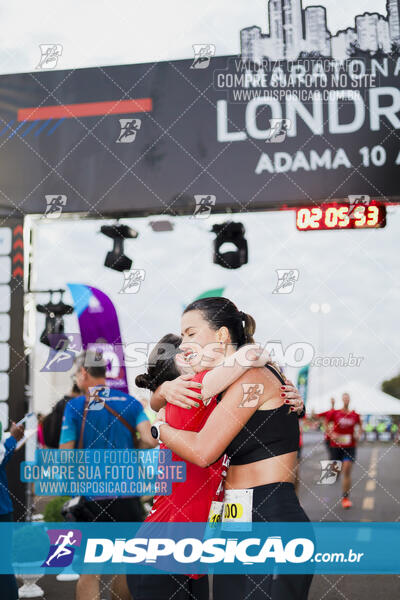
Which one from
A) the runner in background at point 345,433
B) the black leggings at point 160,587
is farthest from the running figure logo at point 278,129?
the runner in background at point 345,433

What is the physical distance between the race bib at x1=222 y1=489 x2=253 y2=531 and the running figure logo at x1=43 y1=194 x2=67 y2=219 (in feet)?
9.22

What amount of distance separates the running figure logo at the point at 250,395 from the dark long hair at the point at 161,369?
36.1 inches

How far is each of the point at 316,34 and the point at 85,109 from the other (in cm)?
170

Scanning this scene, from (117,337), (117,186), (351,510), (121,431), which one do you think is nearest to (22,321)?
(117,337)

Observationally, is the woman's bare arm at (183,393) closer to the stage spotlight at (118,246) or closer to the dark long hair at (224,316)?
the dark long hair at (224,316)

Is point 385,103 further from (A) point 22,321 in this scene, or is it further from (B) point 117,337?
(A) point 22,321

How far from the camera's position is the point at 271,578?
206cm

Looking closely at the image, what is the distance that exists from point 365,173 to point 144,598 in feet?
10.0

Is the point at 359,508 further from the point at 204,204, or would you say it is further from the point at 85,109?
the point at 85,109

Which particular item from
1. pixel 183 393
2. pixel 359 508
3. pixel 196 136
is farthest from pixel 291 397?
pixel 359 508

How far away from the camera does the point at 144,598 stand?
6.70ft

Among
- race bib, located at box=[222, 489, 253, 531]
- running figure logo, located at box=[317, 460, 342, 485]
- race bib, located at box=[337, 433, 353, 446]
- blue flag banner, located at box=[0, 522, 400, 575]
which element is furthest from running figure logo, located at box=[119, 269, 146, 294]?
race bib, located at box=[337, 433, 353, 446]

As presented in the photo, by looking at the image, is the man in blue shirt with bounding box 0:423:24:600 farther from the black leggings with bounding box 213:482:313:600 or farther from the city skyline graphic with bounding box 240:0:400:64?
the city skyline graphic with bounding box 240:0:400:64

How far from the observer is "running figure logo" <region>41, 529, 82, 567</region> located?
389 cm
